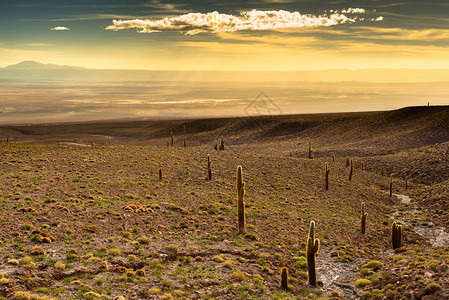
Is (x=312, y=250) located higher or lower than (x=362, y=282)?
higher

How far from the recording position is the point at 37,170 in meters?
46.2

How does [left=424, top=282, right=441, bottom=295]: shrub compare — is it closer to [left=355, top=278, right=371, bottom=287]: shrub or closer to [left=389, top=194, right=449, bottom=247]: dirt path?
[left=355, top=278, right=371, bottom=287]: shrub

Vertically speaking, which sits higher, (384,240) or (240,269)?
(240,269)

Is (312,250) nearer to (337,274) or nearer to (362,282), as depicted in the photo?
(362,282)

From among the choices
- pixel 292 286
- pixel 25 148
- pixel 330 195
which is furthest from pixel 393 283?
pixel 25 148

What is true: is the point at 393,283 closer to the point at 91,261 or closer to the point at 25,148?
the point at 91,261

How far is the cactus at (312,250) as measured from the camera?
22298mm

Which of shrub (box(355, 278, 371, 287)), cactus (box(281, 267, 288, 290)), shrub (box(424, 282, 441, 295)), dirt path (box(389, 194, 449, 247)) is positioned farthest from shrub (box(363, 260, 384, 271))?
dirt path (box(389, 194, 449, 247))

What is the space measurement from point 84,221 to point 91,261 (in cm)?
776

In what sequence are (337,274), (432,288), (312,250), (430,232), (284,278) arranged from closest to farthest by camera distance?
(432,288) < (312,250) < (284,278) < (337,274) < (430,232)

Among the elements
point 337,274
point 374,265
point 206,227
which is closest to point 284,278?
point 337,274

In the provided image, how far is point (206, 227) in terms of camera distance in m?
32.2

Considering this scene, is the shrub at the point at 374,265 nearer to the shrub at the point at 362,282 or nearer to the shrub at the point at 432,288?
the shrub at the point at 362,282

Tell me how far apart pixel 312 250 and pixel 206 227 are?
1221cm
